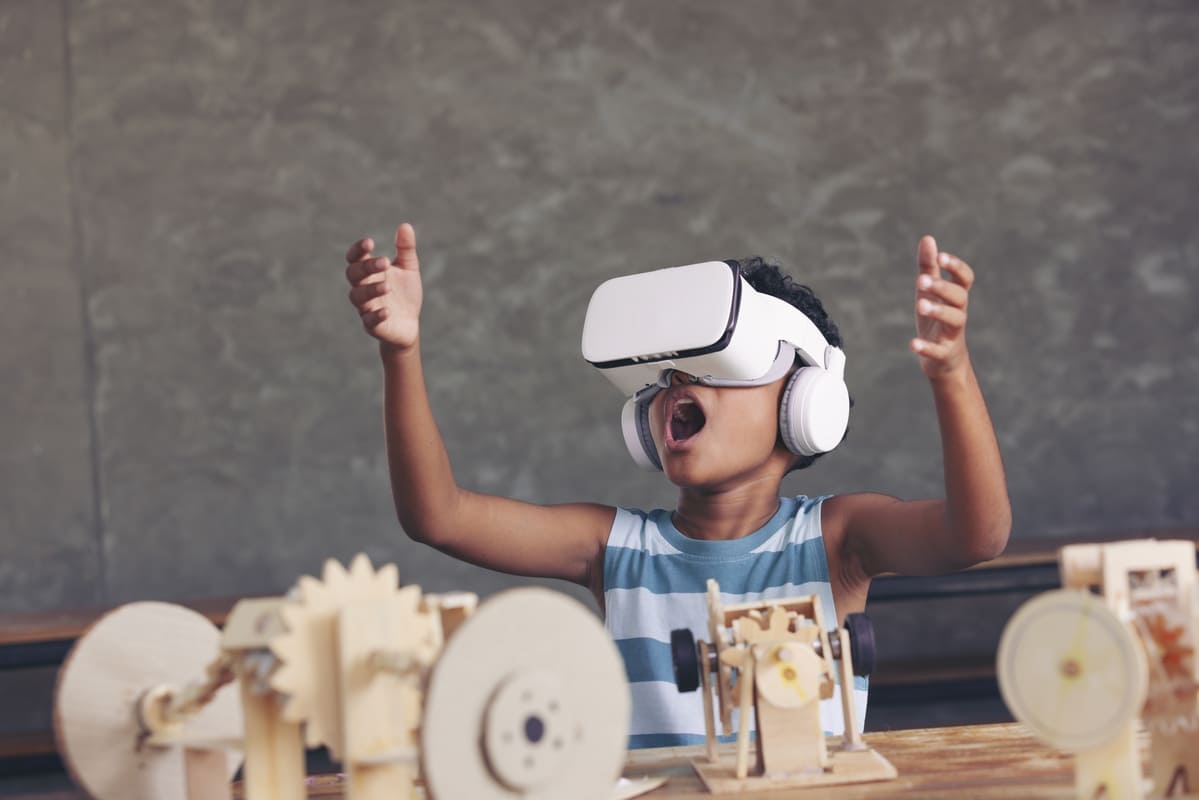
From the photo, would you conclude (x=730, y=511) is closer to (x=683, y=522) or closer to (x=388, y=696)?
(x=683, y=522)

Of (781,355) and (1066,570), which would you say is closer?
(1066,570)

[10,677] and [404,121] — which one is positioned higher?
[404,121]

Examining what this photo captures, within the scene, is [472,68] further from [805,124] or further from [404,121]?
[805,124]

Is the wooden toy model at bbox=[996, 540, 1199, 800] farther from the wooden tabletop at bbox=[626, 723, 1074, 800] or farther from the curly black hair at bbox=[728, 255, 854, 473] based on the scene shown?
the curly black hair at bbox=[728, 255, 854, 473]

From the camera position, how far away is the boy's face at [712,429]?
67.2 inches

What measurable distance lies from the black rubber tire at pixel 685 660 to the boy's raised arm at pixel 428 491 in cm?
53

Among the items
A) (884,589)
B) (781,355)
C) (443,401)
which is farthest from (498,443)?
(781,355)

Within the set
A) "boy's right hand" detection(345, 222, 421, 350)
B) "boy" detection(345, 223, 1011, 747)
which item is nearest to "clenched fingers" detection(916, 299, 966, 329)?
"boy" detection(345, 223, 1011, 747)

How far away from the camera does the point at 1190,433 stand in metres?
4.20

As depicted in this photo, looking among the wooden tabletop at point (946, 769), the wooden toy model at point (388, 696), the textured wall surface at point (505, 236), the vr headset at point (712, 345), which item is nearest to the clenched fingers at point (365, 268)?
the vr headset at point (712, 345)

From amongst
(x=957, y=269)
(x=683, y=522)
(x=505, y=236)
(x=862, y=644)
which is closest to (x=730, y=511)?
(x=683, y=522)

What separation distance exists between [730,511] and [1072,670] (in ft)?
2.91

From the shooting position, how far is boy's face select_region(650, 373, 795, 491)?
1706 mm

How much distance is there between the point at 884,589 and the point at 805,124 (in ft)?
5.62
